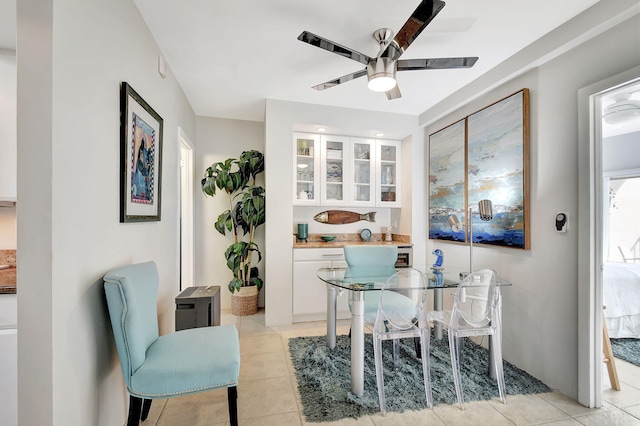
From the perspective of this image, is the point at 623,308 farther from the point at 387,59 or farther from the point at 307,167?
the point at 307,167

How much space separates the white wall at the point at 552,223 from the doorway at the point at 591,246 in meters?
0.07

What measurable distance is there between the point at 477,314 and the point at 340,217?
2238mm

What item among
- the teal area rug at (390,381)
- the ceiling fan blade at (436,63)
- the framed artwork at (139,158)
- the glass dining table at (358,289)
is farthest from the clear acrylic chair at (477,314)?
the framed artwork at (139,158)

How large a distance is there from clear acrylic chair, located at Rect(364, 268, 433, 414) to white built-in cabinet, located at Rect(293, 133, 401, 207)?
5.35ft

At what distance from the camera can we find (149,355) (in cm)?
146

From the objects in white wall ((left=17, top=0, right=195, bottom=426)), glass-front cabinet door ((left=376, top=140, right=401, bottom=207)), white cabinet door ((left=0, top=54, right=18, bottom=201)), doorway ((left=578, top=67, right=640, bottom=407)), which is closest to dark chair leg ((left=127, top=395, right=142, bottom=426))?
white wall ((left=17, top=0, right=195, bottom=426))

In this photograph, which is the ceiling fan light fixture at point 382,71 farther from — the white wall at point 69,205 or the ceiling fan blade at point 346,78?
the white wall at point 69,205

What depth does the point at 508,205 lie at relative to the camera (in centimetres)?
238

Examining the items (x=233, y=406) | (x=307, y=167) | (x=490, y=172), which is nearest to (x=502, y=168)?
(x=490, y=172)

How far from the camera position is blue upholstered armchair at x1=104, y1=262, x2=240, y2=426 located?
129 cm

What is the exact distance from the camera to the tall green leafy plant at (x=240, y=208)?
3.28m

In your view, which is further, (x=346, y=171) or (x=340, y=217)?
(x=340, y=217)

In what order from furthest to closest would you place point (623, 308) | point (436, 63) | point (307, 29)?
1. point (623, 308)
2. point (307, 29)
3. point (436, 63)

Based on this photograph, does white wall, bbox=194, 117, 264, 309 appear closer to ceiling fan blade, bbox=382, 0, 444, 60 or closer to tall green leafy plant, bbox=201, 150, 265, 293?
tall green leafy plant, bbox=201, 150, 265, 293
